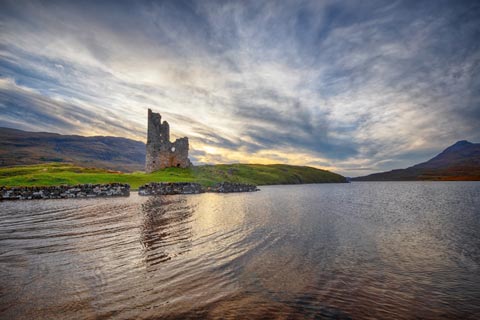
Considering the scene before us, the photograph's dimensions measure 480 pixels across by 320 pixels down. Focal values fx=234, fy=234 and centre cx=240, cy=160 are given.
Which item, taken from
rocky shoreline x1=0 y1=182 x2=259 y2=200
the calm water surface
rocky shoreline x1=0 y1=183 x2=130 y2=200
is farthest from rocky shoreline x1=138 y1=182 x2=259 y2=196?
the calm water surface

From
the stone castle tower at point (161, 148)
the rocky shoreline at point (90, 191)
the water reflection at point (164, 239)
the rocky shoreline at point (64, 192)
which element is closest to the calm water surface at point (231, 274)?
the water reflection at point (164, 239)

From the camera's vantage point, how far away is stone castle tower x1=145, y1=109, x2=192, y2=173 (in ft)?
284

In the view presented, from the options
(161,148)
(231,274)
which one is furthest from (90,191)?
(161,148)

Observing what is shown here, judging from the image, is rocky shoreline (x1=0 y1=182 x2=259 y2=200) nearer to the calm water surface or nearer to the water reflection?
the calm water surface

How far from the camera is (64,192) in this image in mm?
38656

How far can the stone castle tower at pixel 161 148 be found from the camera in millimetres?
86688

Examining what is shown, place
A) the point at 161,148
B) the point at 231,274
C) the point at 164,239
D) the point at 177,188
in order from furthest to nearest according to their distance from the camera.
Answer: the point at 161,148
the point at 177,188
the point at 164,239
the point at 231,274

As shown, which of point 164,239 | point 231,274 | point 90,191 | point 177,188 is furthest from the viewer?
point 177,188

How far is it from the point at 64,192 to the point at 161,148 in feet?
167

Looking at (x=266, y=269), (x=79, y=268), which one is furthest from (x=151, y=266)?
(x=266, y=269)

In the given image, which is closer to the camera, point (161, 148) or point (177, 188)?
point (177, 188)

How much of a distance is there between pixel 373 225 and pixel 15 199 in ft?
153

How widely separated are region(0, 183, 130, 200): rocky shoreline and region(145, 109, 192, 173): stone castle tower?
4433 centimetres

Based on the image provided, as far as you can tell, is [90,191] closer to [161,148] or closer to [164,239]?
[164,239]
